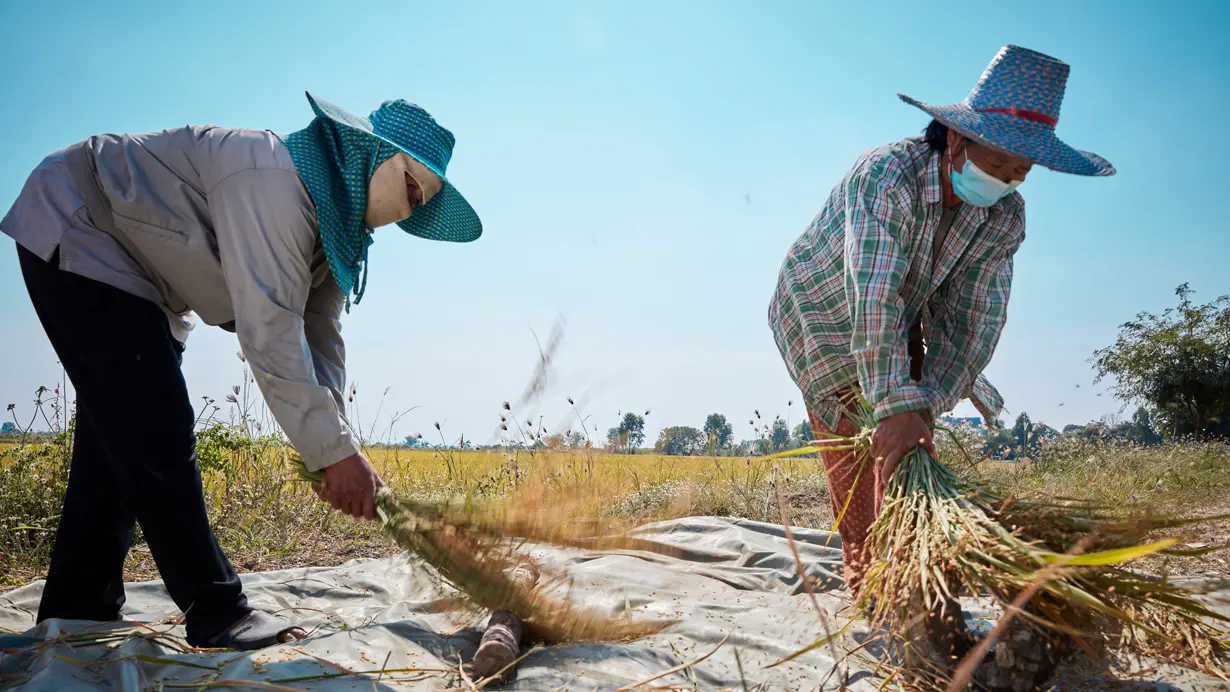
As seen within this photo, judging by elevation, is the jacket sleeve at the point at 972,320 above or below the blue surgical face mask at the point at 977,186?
below

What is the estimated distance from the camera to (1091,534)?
6.04 ft

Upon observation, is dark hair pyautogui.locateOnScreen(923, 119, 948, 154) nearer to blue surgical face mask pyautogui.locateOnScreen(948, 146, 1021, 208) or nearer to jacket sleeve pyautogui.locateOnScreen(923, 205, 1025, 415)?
blue surgical face mask pyautogui.locateOnScreen(948, 146, 1021, 208)

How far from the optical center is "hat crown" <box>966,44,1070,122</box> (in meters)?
2.51

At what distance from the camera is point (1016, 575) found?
5.60 ft

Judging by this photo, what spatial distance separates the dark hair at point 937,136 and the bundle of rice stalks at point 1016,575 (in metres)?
1.17

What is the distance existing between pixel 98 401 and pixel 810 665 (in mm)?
2359

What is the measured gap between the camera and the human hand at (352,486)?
7.27 ft

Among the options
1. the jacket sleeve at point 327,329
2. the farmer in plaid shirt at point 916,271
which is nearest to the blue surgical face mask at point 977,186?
the farmer in plaid shirt at point 916,271

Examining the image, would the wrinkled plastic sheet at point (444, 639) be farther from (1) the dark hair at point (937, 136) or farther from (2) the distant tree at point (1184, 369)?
(2) the distant tree at point (1184, 369)

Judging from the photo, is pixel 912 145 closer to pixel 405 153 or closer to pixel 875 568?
pixel 875 568

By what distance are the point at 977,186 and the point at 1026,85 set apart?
1.27 ft

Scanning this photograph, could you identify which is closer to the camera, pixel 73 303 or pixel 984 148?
pixel 73 303

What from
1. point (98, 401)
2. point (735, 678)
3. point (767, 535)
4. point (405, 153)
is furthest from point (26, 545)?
point (767, 535)

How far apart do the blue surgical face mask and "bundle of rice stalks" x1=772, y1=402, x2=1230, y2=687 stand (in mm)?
Result: 963
